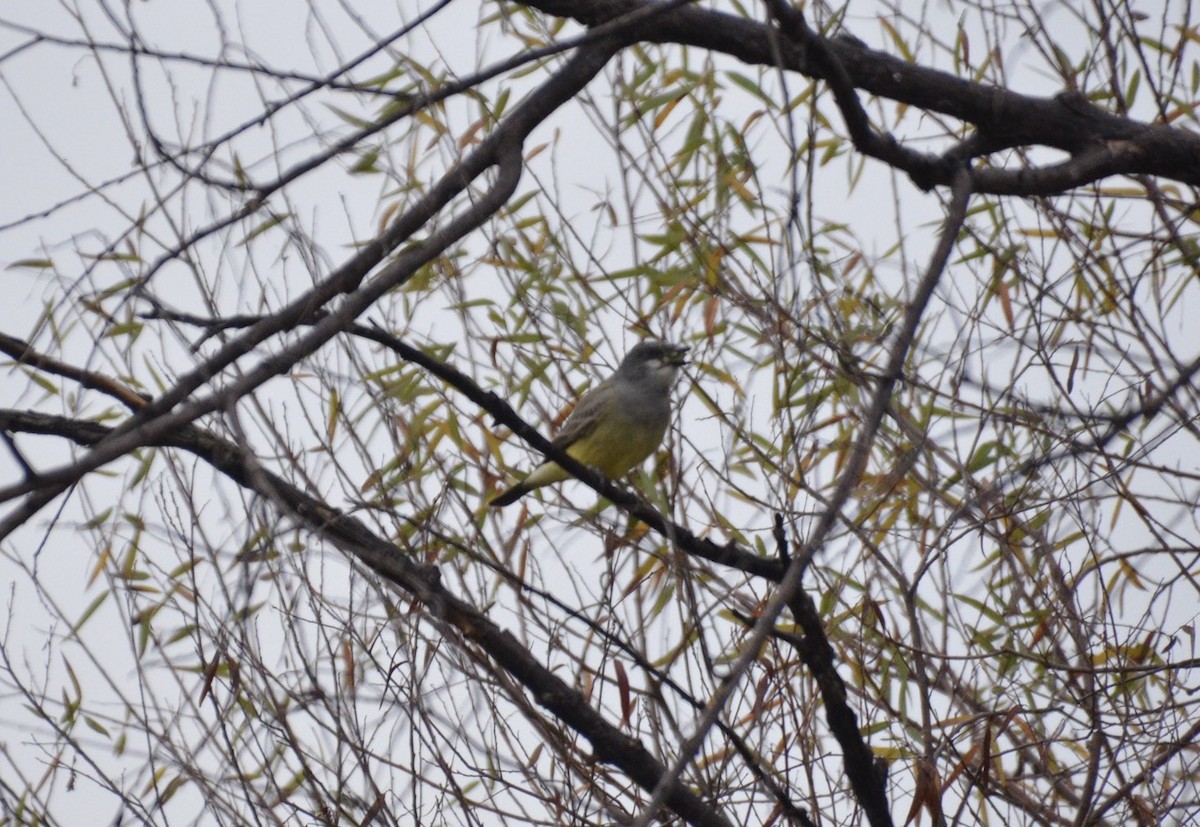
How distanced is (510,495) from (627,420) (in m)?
1.60

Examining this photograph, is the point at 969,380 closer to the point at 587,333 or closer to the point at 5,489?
the point at 587,333

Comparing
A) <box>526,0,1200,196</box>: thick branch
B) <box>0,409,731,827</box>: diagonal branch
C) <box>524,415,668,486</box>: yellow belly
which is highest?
<box>524,415,668,486</box>: yellow belly

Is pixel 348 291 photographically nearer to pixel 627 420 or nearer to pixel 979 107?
pixel 979 107

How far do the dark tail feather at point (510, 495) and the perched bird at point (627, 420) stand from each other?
1140 mm

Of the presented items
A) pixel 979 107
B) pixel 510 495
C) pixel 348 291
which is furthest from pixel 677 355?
pixel 348 291

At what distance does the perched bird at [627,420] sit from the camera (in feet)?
21.6

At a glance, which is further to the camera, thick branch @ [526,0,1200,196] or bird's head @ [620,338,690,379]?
bird's head @ [620,338,690,379]

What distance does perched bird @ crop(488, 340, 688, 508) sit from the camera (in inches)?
259

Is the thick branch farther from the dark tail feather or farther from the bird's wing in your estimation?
the bird's wing

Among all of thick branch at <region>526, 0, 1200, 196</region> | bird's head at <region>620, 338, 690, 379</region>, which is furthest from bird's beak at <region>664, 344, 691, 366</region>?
thick branch at <region>526, 0, 1200, 196</region>

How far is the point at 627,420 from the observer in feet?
22.1

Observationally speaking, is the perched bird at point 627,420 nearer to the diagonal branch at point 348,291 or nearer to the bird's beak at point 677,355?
the bird's beak at point 677,355

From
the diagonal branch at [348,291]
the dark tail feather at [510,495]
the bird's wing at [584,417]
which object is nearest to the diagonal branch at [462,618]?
the diagonal branch at [348,291]

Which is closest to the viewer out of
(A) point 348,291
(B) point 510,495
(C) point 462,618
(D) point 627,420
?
(A) point 348,291
